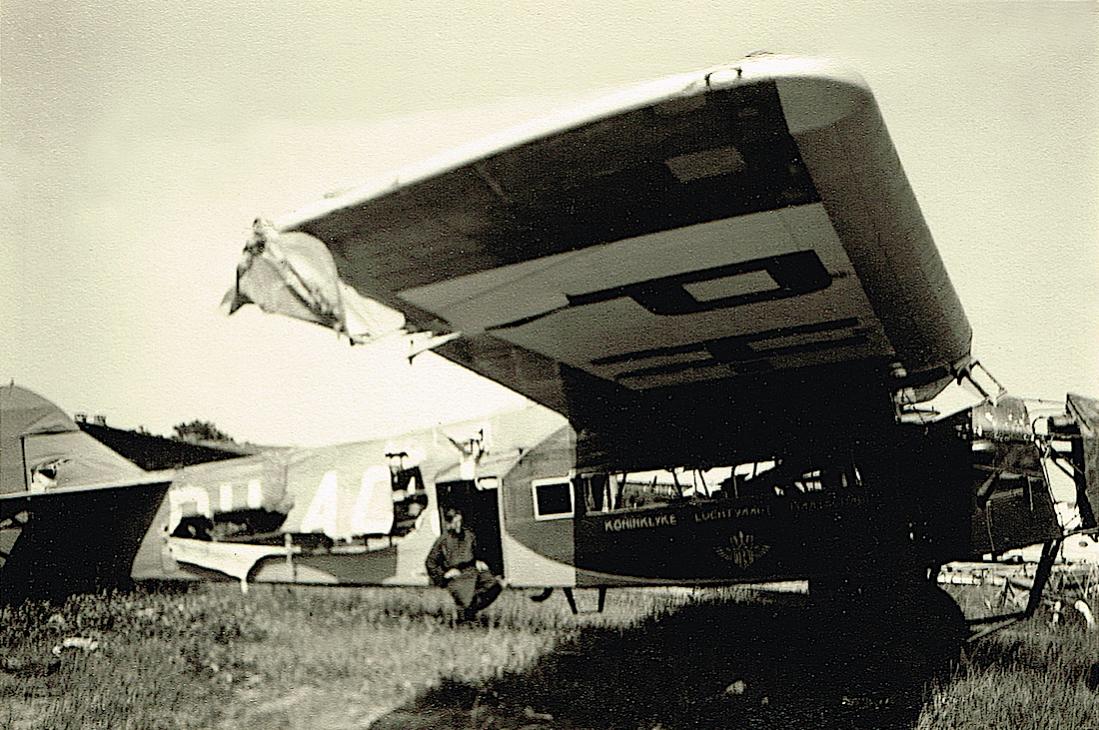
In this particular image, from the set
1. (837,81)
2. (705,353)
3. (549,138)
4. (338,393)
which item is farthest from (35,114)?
(837,81)

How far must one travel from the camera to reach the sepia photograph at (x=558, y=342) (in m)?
2.25

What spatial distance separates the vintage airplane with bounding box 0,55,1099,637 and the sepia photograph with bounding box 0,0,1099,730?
0.02 m

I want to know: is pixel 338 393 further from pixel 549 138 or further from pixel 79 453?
pixel 79 453

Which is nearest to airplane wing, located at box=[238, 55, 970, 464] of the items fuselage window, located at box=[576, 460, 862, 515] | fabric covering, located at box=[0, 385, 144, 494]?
fuselage window, located at box=[576, 460, 862, 515]

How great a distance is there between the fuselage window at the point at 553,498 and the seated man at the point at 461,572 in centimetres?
56

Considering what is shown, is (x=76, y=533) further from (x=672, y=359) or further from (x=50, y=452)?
(x=672, y=359)

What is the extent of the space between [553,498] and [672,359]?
4.03 feet

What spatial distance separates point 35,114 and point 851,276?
3533 millimetres

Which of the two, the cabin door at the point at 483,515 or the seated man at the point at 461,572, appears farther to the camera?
the cabin door at the point at 483,515

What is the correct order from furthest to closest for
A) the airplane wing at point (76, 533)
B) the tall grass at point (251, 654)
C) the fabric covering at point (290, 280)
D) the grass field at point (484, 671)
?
1. the airplane wing at point (76, 533)
2. the tall grass at point (251, 654)
3. the grass field at point (484, 671)
4. the fabric covering at point (290, 280)

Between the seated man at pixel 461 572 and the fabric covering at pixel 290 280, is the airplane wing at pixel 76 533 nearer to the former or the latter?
the seated man at pixel 461 572

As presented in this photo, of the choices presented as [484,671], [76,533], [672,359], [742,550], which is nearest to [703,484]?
[742,550]

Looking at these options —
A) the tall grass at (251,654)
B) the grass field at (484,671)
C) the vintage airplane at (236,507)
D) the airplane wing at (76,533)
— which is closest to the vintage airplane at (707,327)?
the vintage airplane at (236,507)

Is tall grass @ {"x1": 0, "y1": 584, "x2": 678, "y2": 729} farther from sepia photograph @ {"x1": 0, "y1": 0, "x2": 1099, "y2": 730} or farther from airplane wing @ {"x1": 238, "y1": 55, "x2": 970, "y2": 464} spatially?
airplane wing @ {"x1": 238, "y1": 55, "x2": 970, "y2": 464}
